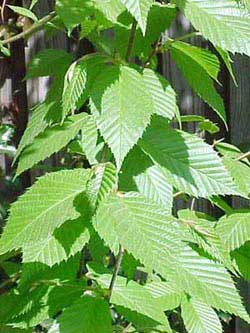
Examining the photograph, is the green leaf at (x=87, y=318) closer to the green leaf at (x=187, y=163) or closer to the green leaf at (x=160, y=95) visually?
the green leaf at (x=187, y=163)

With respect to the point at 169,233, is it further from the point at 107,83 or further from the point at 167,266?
the point at 107,83

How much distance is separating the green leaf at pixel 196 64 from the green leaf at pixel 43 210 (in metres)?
0.30

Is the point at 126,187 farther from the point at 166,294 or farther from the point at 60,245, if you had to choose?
the point at 166,294

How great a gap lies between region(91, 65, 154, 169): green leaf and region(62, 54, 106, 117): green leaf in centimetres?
3

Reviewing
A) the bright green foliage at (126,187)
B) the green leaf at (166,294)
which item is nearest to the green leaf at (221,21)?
the bright green foliage at (126,187)

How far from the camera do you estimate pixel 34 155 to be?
4.49 feet

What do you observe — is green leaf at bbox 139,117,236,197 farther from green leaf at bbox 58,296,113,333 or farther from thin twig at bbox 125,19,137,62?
green leaf at bbox 58,296,113,333

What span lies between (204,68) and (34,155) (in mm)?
366

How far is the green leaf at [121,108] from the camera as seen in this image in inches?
46.1

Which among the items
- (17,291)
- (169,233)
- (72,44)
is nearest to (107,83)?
(169,233)

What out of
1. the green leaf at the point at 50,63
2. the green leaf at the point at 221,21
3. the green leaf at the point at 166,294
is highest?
the green leaf at the point at 221,21

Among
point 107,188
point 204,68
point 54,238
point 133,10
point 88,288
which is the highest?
point 133,10

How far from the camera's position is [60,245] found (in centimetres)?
127

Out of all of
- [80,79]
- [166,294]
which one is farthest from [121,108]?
[166,294]
